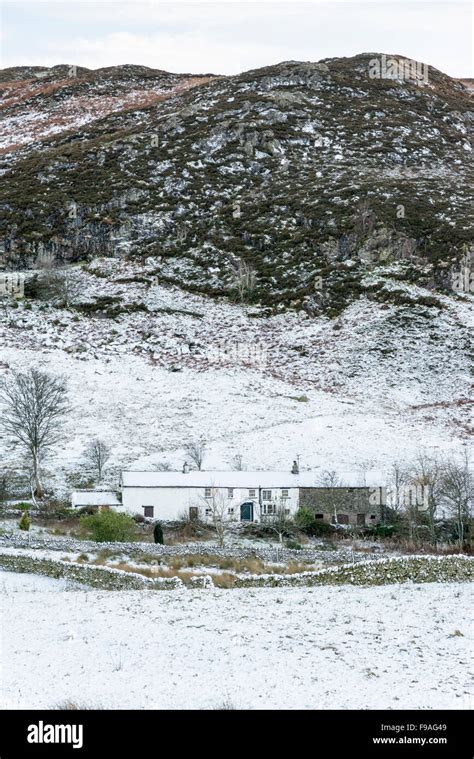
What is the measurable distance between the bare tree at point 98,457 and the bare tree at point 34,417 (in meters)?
2.18

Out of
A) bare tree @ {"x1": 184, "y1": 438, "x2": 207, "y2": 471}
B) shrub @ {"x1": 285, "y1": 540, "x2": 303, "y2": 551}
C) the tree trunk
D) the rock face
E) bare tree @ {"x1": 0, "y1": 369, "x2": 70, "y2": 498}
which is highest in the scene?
the rock face

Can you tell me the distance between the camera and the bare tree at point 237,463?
131 ft

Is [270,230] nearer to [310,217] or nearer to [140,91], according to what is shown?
[310,217]

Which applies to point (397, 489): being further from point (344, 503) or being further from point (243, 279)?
point (243, 279)

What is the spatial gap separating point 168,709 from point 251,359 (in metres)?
47.7

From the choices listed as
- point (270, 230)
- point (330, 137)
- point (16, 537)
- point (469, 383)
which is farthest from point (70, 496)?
point (330, 137)

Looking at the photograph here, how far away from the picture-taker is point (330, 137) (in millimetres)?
98000

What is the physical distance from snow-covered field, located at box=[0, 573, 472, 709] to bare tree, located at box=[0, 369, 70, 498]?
18755 millimetres

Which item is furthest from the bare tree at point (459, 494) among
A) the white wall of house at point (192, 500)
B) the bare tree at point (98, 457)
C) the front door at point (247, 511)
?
the bare tree at point (98, 457)

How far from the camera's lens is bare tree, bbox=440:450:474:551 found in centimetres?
3235

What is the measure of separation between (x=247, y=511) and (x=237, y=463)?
4869mm

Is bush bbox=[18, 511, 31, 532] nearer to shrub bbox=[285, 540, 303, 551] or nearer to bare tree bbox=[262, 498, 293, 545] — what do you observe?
bare tree bbox=[262, 498, 293, 545]

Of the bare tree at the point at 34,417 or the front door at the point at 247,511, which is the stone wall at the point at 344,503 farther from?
the bare tree at the point at 34,417

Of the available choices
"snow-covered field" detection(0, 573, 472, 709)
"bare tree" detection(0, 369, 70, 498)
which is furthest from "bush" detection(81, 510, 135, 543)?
"snow-covered field" detection(0, 573, 472, 709)
